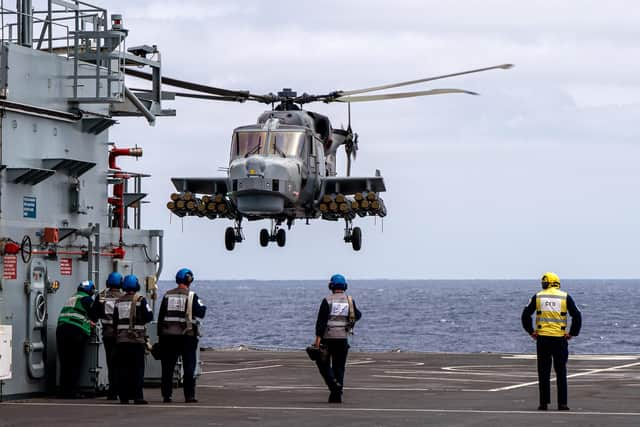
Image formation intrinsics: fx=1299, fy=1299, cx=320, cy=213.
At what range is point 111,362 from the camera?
19.1 meters

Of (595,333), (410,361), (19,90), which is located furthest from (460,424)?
(595,333)

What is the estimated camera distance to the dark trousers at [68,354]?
20.0m

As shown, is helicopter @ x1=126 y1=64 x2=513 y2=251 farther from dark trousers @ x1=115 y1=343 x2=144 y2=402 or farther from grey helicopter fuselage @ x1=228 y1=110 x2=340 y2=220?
dark trousers @ x1=115 y1=343 x2=144 y2=402

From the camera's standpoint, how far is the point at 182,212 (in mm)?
36469

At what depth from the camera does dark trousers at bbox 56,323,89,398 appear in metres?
20.0

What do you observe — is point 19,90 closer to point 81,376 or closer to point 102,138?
point 102,138

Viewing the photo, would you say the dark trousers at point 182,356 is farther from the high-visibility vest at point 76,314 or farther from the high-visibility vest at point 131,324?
the high-visibility vest at point 76,314

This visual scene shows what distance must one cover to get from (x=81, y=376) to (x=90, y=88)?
4779 millimetres

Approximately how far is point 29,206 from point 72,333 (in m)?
2.08

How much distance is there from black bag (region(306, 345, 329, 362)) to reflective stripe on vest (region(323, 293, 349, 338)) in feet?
0.67

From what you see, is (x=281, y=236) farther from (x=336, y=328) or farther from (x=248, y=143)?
(x=336, y=328)

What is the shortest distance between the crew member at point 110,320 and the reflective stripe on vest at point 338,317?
125 inches

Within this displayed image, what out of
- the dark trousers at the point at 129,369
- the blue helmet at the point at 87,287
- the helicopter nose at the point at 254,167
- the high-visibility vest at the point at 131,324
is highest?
the helicopter nose at the point at 254,167

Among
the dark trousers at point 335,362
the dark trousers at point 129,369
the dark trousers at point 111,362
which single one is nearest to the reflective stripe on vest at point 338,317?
the dark trousers at point 335,362
